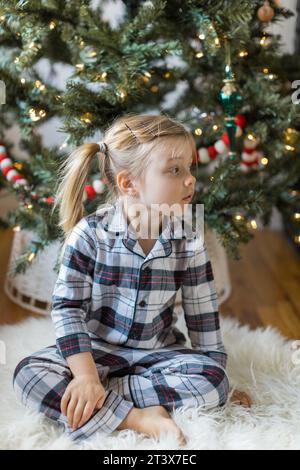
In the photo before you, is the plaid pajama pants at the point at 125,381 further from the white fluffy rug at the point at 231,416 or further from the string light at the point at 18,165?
the string light at the point at 18,165

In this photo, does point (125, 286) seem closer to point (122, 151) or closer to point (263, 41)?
point (122, 151)

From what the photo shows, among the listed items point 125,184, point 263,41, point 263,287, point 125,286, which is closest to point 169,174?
point 125,184

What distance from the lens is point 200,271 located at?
1.09m

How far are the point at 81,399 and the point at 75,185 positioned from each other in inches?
15.6

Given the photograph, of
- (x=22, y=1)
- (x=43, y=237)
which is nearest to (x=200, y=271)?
(x=43, y=237)

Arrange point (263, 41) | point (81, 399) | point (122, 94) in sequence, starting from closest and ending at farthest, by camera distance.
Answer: point (81, 399)
point (122, 94)
point (263, 41)

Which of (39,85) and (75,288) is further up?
(39,85)

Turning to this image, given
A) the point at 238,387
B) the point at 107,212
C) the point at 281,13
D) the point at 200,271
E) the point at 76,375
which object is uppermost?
the point at 281,13

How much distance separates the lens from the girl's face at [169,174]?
99 cm

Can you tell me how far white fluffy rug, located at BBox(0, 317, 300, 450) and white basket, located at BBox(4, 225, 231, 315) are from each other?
25cm

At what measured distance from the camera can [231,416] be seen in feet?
3.29

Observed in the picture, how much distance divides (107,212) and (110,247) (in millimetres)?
76

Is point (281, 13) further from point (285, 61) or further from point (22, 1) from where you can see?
point (22, 1)

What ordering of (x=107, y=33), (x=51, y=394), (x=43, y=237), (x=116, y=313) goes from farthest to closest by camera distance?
(x=43, y=237) → (x=107, y=33) → (x=116, y=313) → (x=51, y=394)
